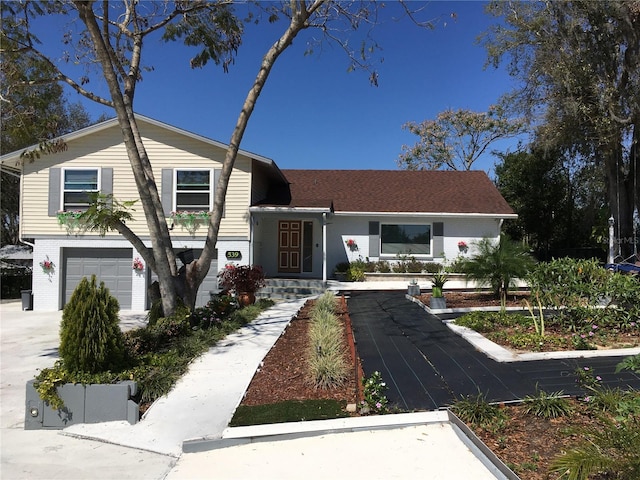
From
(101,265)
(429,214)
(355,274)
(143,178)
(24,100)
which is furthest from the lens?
(429,214)

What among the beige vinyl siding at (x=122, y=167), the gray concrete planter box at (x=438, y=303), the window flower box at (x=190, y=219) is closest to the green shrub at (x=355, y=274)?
the beige vinyl siding at (x=122, y=167)

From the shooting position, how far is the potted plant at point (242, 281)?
436 inches

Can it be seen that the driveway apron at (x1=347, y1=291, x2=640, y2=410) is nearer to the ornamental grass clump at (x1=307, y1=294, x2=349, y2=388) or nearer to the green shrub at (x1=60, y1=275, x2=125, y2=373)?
the ornamental grass clump at (x1=307, y1=294, x2=349, y2=388)

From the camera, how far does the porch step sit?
1387cm

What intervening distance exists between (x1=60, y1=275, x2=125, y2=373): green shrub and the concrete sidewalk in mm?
727

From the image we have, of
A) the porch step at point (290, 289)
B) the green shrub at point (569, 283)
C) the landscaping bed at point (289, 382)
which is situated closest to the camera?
the landscaping bed at point (289, 382)

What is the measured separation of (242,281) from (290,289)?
319 cm

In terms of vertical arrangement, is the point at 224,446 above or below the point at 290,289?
below

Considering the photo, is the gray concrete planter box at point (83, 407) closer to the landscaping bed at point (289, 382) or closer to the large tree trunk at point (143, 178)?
the landscaping bed at point (289, 382)

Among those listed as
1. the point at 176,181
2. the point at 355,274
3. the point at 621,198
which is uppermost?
the point at 621,198

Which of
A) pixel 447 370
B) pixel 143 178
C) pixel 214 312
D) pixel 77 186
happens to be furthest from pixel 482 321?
pixel 77 186

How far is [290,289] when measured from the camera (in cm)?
1406

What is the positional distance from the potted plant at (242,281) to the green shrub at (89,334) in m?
5.76

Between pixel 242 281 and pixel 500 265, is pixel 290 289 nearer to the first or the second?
pixel 242 281
